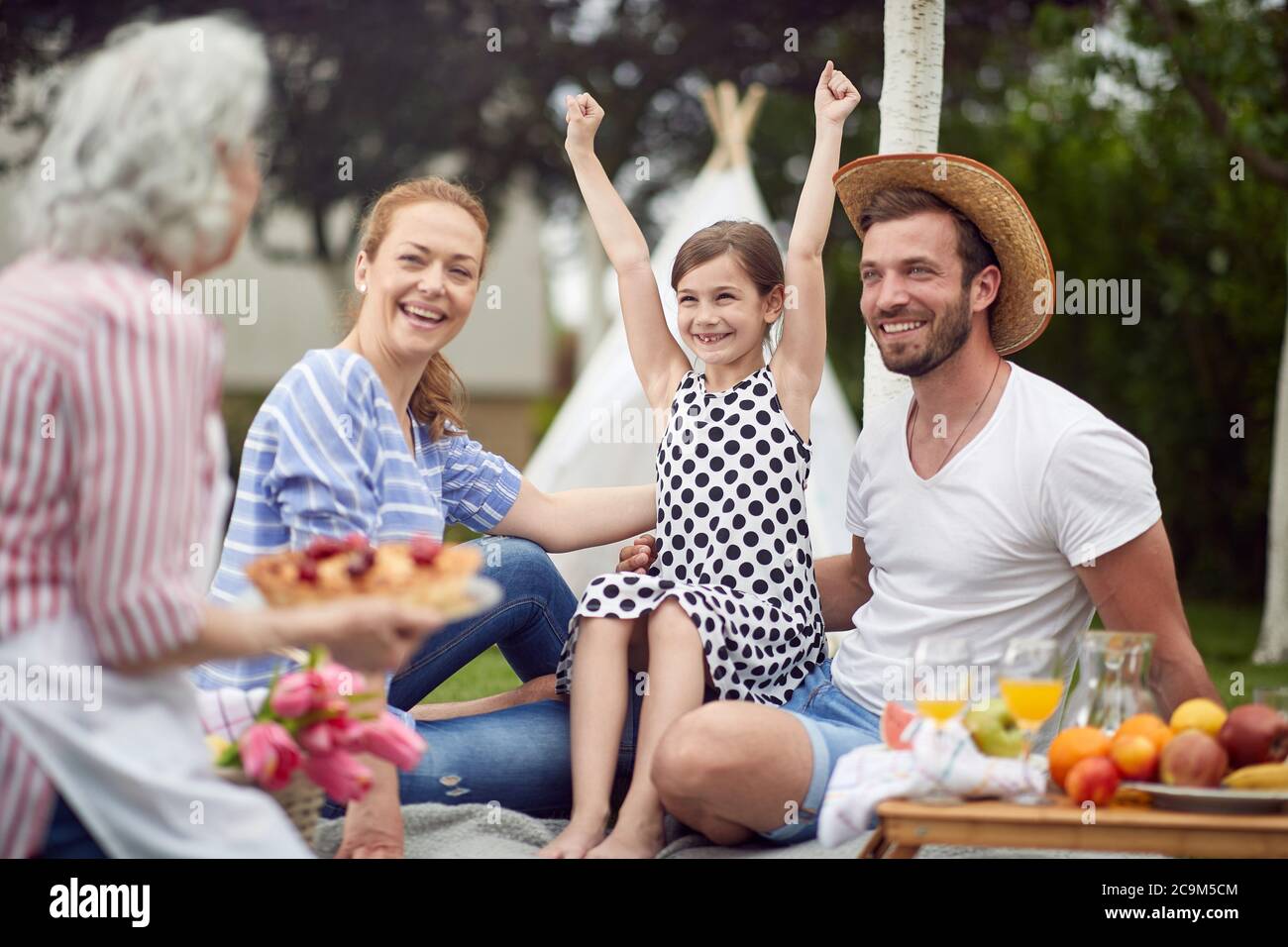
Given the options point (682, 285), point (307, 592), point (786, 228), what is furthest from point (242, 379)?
point (307, 592)

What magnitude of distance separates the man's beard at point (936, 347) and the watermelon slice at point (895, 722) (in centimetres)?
79

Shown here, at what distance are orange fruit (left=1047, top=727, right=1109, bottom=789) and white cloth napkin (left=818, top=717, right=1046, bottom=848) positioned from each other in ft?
0.11

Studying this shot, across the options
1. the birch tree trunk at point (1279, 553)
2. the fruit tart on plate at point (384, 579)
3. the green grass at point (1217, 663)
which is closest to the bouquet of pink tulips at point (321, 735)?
the fruit tart on plate at point (384, 579)

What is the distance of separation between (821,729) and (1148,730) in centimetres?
64

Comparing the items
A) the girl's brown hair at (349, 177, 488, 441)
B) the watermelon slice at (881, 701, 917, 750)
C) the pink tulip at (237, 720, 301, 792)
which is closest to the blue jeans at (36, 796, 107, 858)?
the pink tulip at (237, 720, 301, 792)

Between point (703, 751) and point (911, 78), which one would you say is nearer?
point (703, 751)

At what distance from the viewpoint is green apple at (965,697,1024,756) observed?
2.41 meters

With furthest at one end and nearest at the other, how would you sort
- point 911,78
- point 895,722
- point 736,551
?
point 911,78 → point 736,551 → point 895,722

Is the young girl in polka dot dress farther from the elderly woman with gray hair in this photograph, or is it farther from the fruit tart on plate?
the elderly woman with gray hair

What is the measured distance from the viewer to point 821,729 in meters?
2.80

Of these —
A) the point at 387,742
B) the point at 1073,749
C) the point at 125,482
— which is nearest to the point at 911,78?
the point at 1073,749

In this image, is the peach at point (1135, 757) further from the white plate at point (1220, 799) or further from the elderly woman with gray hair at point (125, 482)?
the elderly woman with gray hair at point (125, 482)

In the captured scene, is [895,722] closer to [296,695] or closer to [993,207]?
[296,695]

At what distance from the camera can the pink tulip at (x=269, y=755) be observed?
2.19 m
